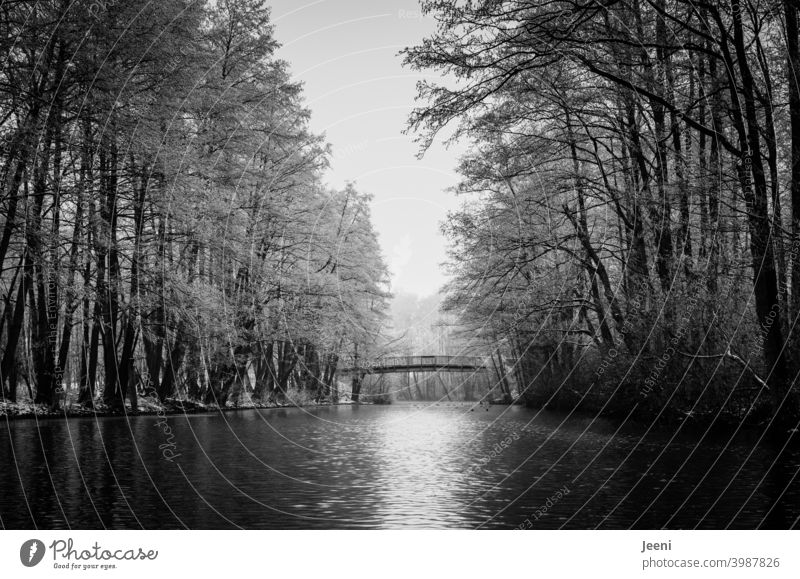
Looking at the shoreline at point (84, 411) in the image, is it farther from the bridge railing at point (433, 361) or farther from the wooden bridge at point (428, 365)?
the wooden bridge at point (428, 365)

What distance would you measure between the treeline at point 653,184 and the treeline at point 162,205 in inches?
317

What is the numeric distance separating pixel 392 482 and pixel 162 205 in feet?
43.6

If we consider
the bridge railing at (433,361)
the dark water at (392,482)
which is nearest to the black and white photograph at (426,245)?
the dark water at (392,482)

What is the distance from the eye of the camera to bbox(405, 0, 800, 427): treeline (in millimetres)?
10766

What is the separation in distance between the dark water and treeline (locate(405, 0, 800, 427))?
1993 millimetres

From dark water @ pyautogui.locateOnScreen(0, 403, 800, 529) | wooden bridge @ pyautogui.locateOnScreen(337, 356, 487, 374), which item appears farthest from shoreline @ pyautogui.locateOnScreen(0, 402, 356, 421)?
wooden bridge @ pyautogui.locateOnScreen(337, 356, 487, 374)

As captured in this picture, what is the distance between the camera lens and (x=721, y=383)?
48.6 ft

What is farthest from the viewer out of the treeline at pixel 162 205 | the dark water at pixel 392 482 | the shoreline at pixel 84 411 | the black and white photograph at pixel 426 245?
the shoreline at pixel 84 411

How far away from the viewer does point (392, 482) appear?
10.0 metres

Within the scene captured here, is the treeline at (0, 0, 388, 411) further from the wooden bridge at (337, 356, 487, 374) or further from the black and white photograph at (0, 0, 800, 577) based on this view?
the wooden bridge at (337, 356, 487, 374)

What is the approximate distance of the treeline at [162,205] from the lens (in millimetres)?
15688
